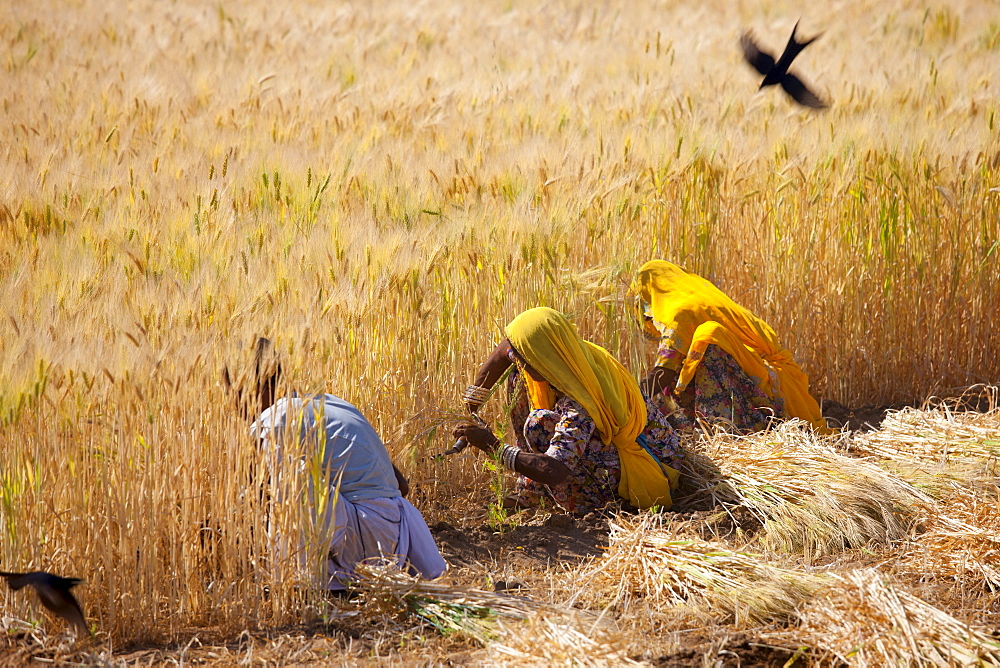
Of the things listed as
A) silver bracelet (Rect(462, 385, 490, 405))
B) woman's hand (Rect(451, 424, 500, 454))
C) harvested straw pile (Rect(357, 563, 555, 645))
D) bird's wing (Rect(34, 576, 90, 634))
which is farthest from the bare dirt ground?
silver bracelet (Rect(462, 385, 490, 405))

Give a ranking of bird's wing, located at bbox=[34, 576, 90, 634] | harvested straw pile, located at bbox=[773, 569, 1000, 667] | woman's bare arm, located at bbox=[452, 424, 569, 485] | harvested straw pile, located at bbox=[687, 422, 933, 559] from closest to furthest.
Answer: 1. bird's wing, located at bbox=[34, 576, 90, 634]
2. harvested straw pile, located at bbox=[773, 569, 1000, 667]
3. harvested straw pile, located at bbox=[687, 422, 933, 559]
4. woman's bare arm, located at bbox=[452, 424, 569, 485]

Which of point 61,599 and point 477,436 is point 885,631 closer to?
point 477,436

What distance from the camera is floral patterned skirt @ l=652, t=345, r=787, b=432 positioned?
4.12m

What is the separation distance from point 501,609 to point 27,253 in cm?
240

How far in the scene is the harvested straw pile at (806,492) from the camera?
325 centimetres

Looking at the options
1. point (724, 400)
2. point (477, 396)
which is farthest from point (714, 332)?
point (477, 396)

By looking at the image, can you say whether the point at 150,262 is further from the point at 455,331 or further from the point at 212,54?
the point at 212,54

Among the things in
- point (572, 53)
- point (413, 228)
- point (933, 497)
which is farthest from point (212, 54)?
point (933, 497)

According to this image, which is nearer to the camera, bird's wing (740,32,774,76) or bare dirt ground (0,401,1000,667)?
bare dirt ground (0,401,1000,667)

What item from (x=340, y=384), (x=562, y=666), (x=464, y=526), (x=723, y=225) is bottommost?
(x=464, y=526)

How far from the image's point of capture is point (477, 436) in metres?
3.38

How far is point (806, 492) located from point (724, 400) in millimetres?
790

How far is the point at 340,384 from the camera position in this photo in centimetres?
341

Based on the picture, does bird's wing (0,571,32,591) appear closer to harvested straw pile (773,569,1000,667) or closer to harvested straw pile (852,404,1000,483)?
harvested straw pile (773,569,1000,667)
